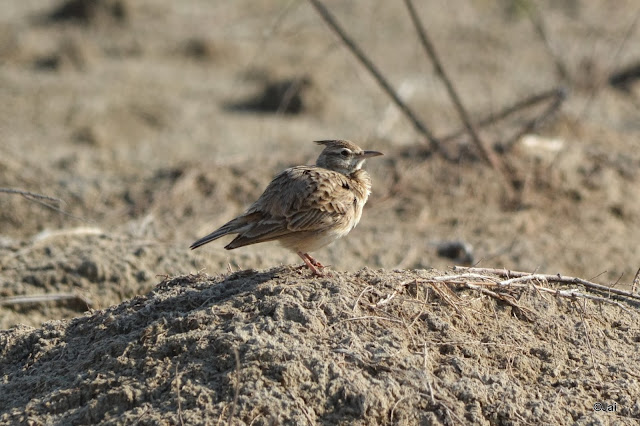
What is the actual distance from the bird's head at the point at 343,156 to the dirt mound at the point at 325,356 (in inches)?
46.1

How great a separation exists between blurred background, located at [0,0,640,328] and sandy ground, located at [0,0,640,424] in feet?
0.12

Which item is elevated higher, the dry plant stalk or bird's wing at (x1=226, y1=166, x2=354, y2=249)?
bird's wing at (x1=226, y1=166, x2=354, y2=249)

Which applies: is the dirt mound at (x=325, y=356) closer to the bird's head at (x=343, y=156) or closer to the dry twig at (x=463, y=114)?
the bird's head at (x=343, y=156)

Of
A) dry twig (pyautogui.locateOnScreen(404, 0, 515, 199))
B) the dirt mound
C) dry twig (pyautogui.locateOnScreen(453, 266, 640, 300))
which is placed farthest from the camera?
dry twig (pyautogui.locateOnScreen(404, 0, 515, 199))

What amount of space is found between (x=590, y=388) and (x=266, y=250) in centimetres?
396

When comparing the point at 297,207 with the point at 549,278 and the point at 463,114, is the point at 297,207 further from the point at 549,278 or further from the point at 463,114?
the point at 463,114

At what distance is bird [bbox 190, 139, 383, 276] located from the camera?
16.3ft

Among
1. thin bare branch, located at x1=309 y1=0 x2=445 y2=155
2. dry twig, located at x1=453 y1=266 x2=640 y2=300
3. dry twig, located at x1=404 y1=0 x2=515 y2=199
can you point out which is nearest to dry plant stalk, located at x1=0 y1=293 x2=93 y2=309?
dry twig, located at x1=453 y1=266 x2=640 y2=300

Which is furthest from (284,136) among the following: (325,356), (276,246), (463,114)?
(325,356)

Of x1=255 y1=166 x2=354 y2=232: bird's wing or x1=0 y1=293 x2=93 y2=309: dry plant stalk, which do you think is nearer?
x1=255 y1=166 x2=354 y2=232: bird's wing

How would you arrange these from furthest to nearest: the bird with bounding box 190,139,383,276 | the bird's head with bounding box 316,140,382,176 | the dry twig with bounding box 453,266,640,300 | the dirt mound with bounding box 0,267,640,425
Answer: the bird's head with bounding box 316,140,382,176
the bird with bounding box 190,139,383,276
the dry twig with bounding box 453,266,640,300
the dirt mound with bounding box 0,267,640,425

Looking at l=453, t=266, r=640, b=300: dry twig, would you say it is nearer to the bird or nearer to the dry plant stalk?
the bird

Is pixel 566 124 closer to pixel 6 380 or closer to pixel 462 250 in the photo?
pixel 462 250

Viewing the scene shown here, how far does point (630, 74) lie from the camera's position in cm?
1350
